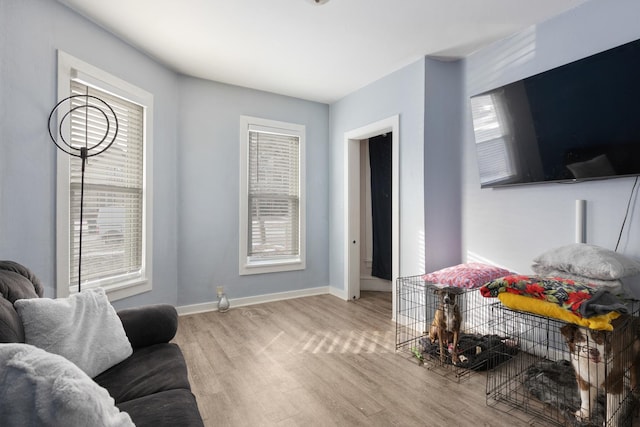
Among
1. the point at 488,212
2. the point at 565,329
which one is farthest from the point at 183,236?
the point at 565,329

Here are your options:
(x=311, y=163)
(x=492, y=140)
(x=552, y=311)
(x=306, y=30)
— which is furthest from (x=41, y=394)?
(x=311, y=163)

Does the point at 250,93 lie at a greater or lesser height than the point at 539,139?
greater

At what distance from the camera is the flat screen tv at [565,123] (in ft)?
6.89

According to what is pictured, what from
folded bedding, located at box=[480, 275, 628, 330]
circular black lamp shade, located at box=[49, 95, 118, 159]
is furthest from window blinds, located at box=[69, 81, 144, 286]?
folded bedding, located at box=[480, 275, 628, 330]

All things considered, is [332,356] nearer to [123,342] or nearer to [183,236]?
[123,342]

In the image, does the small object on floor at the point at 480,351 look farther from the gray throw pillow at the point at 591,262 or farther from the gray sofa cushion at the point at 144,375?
the gray sofa cushion at the point at 144,375

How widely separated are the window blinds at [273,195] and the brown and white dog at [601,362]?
10.6 feet

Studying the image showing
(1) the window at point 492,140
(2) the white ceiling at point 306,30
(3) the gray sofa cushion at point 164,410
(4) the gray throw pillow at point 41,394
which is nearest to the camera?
(4) the gray throw pillow at point 41,394

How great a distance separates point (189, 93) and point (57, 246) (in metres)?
2.17

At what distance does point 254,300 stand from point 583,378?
10.9 feet

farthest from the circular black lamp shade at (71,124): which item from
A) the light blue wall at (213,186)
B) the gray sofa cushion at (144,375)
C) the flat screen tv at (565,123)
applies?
the flat screen tv at (565,123)

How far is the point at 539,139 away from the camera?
2557mm

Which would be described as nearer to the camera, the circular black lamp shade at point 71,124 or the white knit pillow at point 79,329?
the white knit pillow at point 79,329

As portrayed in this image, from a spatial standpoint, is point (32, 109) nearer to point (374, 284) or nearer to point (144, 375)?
point (144, 375)
